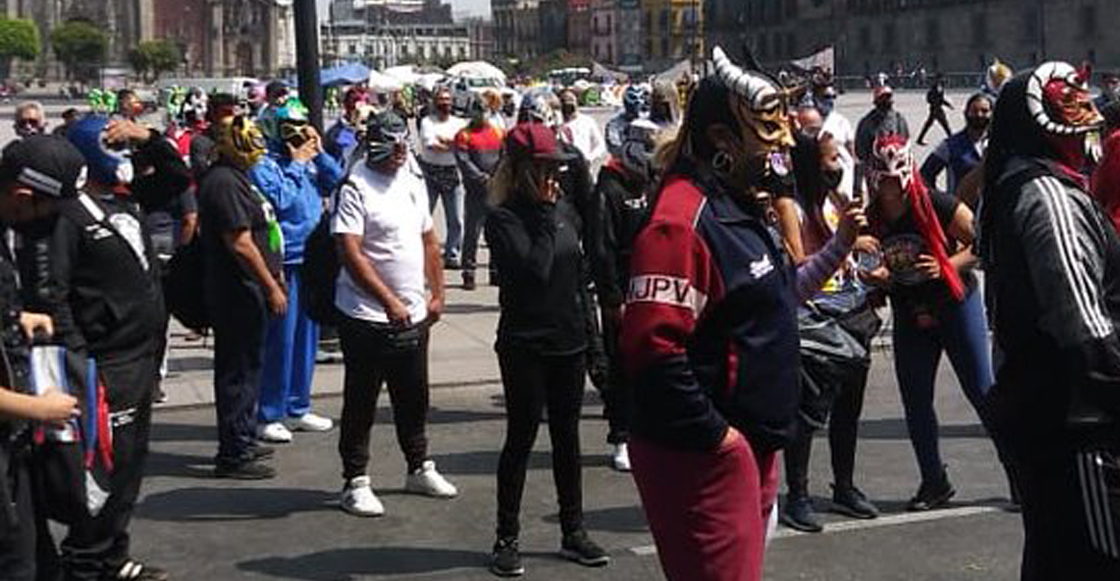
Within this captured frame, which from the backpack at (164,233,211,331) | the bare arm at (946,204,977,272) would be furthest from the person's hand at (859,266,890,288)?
the backpack at (164,233,211,331)

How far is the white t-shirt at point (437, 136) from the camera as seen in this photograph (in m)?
15.6

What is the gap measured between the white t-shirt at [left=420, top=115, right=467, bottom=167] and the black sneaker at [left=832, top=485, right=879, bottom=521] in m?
8.87

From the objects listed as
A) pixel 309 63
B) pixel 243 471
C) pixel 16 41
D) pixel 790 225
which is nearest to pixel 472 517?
pixel 243 471

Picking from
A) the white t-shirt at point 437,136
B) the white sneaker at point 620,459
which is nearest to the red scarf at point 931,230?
the white sneaker at point 620,459

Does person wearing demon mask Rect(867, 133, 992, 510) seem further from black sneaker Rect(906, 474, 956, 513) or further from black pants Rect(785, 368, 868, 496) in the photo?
black pants Rect(785, 368, 868, 496)

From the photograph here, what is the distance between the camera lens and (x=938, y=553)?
6633mm

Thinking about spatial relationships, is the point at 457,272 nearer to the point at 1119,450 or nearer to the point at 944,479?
the point at 944,479

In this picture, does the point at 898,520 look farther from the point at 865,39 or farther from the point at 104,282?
the point at 865,39

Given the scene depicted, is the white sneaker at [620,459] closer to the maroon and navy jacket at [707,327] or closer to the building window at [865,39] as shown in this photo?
the maroon and navy jacket at [707,327]

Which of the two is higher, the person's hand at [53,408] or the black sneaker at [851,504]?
the person's hand at [53,408]

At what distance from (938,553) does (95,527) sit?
135 inches

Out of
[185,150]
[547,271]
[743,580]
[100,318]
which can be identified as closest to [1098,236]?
[743,580]

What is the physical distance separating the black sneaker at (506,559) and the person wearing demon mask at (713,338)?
2245mm

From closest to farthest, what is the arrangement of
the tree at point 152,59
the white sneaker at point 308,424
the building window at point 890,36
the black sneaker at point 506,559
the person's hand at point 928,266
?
the black sneaker at point 506,559
the person's hand at point 928,266
the white sneaker at point 308,424
the tree at point 152,59
the building window at point 890,36
